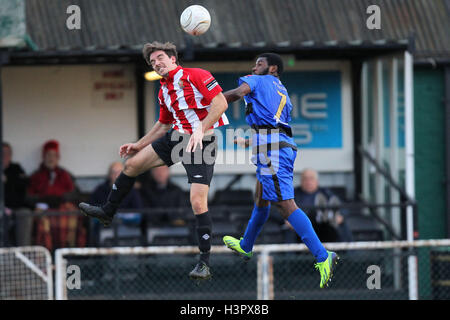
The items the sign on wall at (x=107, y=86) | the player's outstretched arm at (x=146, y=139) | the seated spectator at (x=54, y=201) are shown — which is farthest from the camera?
the sign on wall at (x=107, y=86)

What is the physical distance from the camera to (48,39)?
1421 cm

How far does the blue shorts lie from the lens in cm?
812

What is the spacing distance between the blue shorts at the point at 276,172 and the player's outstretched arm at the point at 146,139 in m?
0.91

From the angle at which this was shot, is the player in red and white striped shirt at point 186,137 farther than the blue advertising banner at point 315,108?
No

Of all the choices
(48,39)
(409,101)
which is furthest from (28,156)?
(409,101)

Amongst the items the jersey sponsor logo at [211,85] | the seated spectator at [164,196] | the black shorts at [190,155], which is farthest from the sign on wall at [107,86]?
the jersey sponsor logo at [211,85]

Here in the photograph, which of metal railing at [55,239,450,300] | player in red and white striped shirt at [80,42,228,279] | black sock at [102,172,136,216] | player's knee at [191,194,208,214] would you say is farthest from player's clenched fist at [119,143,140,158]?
metal railing at [55,239,450,300]

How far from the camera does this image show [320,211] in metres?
13.4

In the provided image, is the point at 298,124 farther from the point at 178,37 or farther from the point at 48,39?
the point at 48,39

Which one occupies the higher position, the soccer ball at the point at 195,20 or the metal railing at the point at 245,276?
the soccer ball at the point at 195,20

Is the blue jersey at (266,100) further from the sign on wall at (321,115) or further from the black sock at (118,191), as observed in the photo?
the sign on wall at (321,115)

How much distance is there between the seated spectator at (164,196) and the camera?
45.2 feet

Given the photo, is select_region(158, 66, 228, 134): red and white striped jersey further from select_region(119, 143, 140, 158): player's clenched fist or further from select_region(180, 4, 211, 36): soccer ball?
Answer: select_region(119, 143, 140, 158): player's clenched fist

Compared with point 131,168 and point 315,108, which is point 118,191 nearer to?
point 131,168
